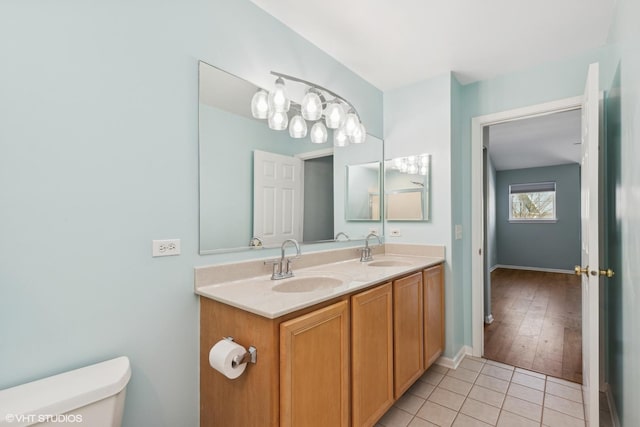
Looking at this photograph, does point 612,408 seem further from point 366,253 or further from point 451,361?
point 366,253

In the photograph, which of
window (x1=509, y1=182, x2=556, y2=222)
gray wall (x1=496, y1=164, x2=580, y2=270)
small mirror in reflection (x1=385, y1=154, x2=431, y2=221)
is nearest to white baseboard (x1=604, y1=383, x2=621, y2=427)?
small mirror in reflection (x1=385, y1=154, x2=431, y2=221)

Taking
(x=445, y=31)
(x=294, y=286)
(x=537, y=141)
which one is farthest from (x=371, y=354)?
(x=537, y=141)

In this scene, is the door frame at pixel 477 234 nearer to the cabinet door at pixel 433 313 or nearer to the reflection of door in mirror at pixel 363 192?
the cabinet door at pixel 433 313

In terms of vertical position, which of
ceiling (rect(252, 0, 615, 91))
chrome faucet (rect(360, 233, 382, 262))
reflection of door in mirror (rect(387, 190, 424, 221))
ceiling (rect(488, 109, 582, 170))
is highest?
ceiling (rect(252, 0, 615, 91))

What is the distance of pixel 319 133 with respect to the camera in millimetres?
2143

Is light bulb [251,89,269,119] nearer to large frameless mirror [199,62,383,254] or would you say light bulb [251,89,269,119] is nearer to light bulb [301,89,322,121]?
large frameless mirror [199,62,383,254]

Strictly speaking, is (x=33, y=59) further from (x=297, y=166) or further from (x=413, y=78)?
(x=413, y=78)

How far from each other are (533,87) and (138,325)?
126 inches

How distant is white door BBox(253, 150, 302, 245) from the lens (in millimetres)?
1770

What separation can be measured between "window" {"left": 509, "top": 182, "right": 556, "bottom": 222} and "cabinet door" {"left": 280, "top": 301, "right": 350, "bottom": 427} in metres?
7.13

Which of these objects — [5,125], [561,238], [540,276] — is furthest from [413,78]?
[561,238]

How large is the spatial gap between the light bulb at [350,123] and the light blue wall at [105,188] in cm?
94

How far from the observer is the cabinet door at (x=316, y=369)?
114 cm

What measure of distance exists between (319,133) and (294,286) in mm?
1100
